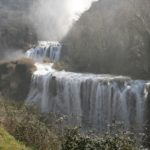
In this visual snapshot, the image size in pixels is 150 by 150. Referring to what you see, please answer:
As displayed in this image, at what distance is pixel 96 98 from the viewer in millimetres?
37281

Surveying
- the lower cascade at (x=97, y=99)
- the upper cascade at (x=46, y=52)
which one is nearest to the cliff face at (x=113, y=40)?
the upper cascade at (x=46, y=52)

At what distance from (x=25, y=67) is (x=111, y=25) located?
11236 mm

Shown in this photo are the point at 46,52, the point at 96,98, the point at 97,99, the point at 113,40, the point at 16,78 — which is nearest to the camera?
the point at 97,99

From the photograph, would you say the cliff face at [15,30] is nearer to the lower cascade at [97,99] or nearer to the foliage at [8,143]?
the lower cascade at [97,99]

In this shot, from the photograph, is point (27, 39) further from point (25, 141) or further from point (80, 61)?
point (25, 141)

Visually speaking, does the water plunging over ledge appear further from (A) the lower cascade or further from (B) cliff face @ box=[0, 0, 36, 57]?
(B) cliff face @ box=[0, 0, 36, 57]

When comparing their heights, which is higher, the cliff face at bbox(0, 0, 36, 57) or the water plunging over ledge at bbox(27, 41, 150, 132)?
the cliff face at bbox(0, 0, 36, 57)

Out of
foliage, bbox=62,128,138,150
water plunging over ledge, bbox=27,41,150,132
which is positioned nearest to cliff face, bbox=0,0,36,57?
water plunging over ledge, bbox=27,41,150,132

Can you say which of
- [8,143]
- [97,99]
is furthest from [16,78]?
[8,143]

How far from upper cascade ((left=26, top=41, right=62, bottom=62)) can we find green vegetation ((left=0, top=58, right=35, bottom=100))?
748cm

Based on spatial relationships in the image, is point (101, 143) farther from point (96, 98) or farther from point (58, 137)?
point (96, 98)

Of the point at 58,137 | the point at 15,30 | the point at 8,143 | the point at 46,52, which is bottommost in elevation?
the point at 58,137

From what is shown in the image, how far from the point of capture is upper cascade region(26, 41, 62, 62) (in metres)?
56.0

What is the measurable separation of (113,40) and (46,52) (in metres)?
11.3
